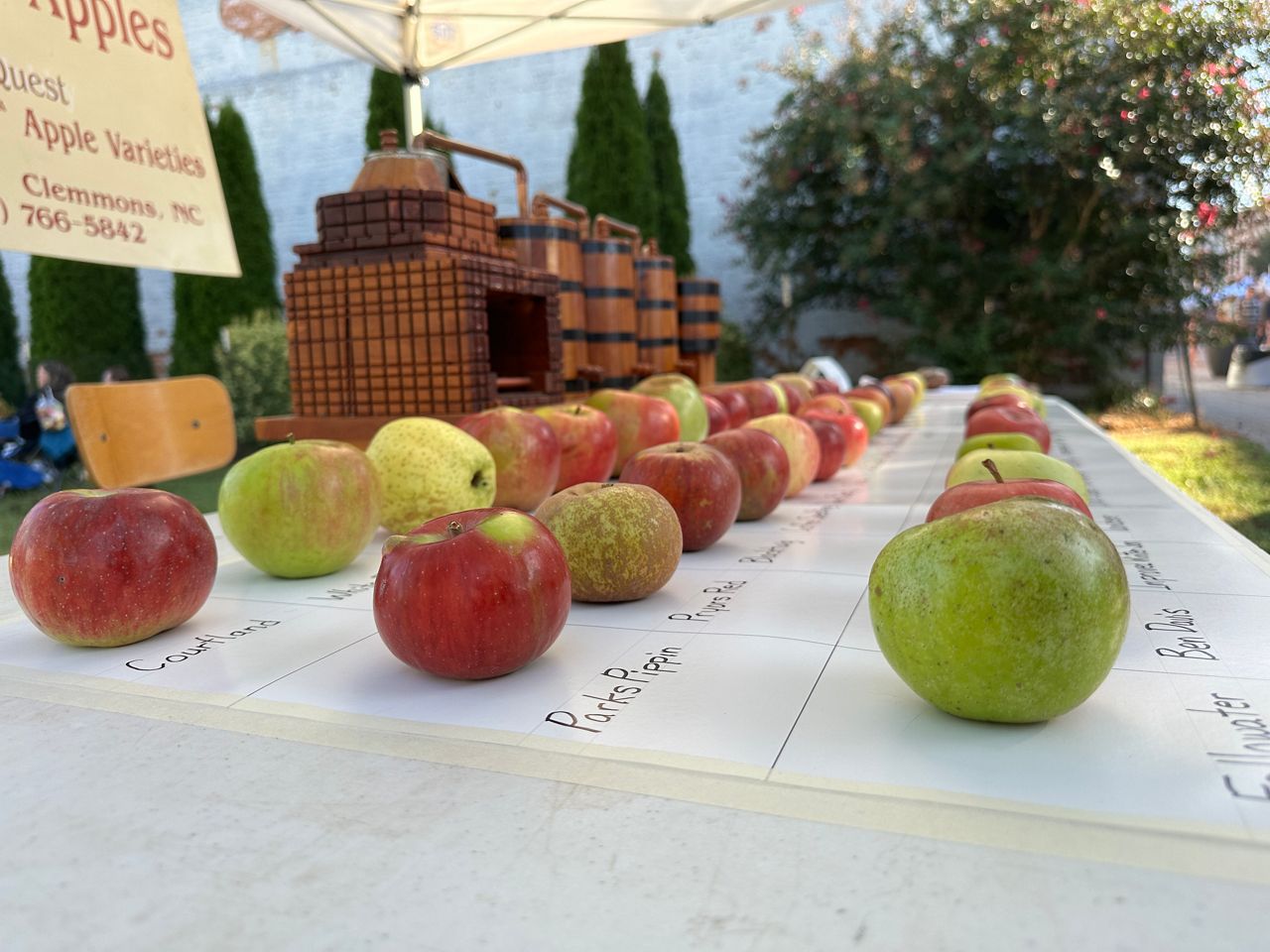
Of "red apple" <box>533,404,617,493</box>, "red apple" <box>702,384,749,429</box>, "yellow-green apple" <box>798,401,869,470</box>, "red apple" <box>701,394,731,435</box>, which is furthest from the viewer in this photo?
"red apple" <box>702,384,749,429</box>

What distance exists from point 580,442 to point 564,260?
1248mm

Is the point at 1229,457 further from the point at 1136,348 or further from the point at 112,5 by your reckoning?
the point at 112,5

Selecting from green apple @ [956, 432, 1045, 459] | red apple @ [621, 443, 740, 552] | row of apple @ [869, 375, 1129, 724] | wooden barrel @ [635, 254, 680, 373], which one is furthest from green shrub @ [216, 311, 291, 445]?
row of apple @ [869, 375, 1129, 724]

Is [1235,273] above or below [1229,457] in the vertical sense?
above

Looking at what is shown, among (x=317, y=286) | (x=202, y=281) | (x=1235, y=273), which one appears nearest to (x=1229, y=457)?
(x=1235, y=273)

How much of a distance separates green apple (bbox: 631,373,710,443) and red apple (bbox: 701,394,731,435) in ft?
0.21

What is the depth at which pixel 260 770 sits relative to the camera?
29.2 inches

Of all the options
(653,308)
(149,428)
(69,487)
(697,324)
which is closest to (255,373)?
(69,487)

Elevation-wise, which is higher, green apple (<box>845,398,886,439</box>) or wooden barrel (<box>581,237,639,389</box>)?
wooden barrel (<box>581,237,639,389</box>)

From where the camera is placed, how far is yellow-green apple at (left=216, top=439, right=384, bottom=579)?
1348 millimetres

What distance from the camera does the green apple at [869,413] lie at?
10.1ft

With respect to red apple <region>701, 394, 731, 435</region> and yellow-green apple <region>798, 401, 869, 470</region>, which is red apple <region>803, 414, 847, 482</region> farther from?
red apple <region>701, 394, 731, 435</region>

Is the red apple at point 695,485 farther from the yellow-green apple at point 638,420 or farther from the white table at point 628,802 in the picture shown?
the yellow-green apple at point 638,420

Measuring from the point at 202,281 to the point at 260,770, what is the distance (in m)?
9.40
